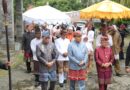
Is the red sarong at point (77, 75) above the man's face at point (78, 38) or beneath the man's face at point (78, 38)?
beneath

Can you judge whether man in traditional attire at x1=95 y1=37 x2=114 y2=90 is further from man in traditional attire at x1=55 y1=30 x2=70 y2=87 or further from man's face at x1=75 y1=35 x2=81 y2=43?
man in traditional attire at x1=55 y1=30 x2=70 y2=87

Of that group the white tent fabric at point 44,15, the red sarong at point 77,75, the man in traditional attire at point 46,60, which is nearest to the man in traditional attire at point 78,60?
the red sarong at point 77,75

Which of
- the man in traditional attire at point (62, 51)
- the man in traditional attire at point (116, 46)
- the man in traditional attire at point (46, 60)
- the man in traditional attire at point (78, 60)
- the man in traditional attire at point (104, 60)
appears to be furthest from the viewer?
the man in traditional attire at point (116, 46)

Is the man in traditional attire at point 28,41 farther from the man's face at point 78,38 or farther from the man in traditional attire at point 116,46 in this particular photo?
the man's face at point 78,38

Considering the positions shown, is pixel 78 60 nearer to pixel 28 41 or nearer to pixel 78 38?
pixel 78 38

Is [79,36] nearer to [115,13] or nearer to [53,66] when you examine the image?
[53,66]

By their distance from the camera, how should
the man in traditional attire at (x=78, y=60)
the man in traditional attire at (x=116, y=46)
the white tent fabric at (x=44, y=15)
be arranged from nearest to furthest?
the man in traditional attire at (x=78, y=60) → the man in traditional attire at (x=116, y=46) → the white tent fabric at (x=44, y=15)

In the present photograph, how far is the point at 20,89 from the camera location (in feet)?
39.9

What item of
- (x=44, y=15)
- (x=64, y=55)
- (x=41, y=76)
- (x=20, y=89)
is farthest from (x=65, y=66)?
(x=44, y=15)

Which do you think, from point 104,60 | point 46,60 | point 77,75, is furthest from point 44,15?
point 77,75

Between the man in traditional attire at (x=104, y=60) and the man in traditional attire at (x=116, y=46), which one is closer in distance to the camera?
the man in traditional attire at (x=104, y=60)

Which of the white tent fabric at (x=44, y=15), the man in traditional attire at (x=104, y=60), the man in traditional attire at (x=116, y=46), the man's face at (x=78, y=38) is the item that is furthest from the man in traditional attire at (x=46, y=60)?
the white tent fabric at (x=44, y=15)

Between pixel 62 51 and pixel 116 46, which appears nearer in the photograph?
pixel 62 51

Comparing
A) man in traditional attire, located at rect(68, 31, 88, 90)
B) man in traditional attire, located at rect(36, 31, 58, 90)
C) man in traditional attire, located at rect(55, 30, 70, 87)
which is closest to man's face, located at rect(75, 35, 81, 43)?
man in traditional attire, located at rect(68, 31, 88, 90)
